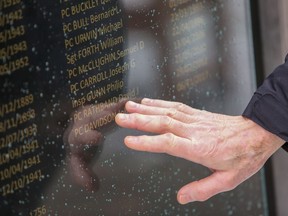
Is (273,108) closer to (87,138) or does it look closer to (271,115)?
(271,115)

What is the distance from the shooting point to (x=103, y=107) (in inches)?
43.2

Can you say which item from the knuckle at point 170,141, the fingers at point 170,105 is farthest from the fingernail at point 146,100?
the knuckle at point 170,141

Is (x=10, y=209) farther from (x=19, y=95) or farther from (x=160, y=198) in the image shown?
(x=160, y=198)

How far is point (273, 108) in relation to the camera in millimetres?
1138

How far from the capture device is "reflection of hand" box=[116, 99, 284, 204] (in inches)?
42.0

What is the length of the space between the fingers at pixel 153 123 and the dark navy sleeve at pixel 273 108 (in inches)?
5.1

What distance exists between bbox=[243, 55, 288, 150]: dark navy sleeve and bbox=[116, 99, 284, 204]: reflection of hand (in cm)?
1

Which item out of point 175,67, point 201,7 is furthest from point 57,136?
point 201,7

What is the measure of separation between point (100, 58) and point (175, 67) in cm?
19

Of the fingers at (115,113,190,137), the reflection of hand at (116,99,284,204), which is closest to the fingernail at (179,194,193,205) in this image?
the reflection of hand at (116,99,284,204)

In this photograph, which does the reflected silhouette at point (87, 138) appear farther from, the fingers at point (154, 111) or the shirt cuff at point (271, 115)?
the shirt cuff at point (271, 115)

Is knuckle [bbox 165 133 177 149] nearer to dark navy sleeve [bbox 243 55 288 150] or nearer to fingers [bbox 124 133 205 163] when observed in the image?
fingers [bbox 124 133 205 163]

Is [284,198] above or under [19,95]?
under

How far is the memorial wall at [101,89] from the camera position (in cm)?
96
